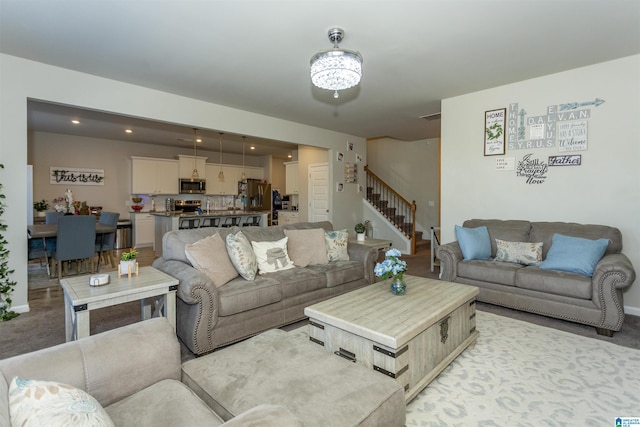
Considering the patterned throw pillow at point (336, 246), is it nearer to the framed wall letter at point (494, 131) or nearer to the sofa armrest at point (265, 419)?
the framed wall letter at point (494, 131)

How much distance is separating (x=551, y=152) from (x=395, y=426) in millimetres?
4216

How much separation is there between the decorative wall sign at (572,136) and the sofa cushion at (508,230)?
1066 mm

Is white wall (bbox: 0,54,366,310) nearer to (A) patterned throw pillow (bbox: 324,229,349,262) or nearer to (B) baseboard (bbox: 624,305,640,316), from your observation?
(A) patterned throw pillow (bbox: 324,229,349,262)

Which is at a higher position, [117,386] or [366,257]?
[366,257]

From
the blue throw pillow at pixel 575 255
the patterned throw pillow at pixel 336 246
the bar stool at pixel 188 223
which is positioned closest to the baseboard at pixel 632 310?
the blue throw pillow at pixel 575 255

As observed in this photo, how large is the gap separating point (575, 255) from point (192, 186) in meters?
8.63

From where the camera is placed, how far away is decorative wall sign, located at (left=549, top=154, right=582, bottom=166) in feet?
12.8

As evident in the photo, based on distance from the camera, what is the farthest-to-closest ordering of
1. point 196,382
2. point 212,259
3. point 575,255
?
point 575,255, point 212,259, point 196,382

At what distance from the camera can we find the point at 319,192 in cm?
748

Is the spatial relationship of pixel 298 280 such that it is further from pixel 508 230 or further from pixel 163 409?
pixel 508 230

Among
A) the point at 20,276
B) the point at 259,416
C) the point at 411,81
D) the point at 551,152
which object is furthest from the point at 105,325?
the point at 551,152

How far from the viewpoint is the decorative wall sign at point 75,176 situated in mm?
7188

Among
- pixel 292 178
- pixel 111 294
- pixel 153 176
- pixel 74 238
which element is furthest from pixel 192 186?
pixel 111 294

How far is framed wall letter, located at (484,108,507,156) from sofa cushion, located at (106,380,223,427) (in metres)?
4.78
